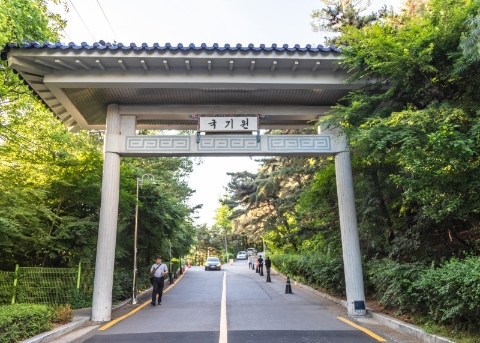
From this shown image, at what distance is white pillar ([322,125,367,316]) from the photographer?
913cm

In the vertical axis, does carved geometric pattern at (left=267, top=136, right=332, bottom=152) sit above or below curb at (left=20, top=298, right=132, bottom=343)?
above

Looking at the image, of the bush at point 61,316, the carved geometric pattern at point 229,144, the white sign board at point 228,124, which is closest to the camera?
the bush at point 61,316

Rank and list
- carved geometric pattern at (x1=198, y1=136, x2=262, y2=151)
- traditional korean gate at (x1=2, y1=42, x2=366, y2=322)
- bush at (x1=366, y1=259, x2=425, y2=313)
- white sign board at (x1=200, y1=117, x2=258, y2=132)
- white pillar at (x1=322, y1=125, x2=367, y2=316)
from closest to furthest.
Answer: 1. bush at (x1=366, y1=259, x2=425, y2=313)
2. traditional korean gate at (x1=2, y1=42, x2=366, y2=322)
3. white pillar at (x1=322, y1=125, x2=367, y2=316)
4. carved geometric pattern at (x1=198, y1=136, x2=262, y2=151)
5. white sign board at (x1=200, y1=117, x2=258, y2=132)

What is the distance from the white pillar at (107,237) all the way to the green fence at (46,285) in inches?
77.5

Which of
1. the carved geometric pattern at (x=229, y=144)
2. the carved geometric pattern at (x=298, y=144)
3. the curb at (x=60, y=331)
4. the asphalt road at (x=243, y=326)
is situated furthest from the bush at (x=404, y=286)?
the curb at (x=60, y=331)

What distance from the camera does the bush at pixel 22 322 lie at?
19.3 ft

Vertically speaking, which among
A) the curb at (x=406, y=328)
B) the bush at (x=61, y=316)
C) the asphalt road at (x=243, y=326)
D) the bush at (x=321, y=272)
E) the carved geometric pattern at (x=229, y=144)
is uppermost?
the carved geometric pattern at (x=229, y=144)

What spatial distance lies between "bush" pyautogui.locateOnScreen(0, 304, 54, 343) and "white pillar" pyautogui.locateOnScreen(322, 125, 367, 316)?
6.84 metres

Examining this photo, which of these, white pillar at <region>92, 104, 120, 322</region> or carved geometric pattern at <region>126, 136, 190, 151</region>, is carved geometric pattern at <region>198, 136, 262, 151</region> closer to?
carved geometric pattern at <region>126, 136, 190, 151</region>

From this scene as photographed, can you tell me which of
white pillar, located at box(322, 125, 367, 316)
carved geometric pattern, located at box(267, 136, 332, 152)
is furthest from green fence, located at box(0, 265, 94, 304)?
white pillar, located at box(322, 125, 367, 316)

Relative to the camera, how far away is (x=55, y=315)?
780 cm

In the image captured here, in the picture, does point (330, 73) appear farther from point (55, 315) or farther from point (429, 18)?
point (55, 315)

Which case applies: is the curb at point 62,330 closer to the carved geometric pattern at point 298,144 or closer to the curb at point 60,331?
the curb at point 60,331

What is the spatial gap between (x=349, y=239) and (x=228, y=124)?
435cm
